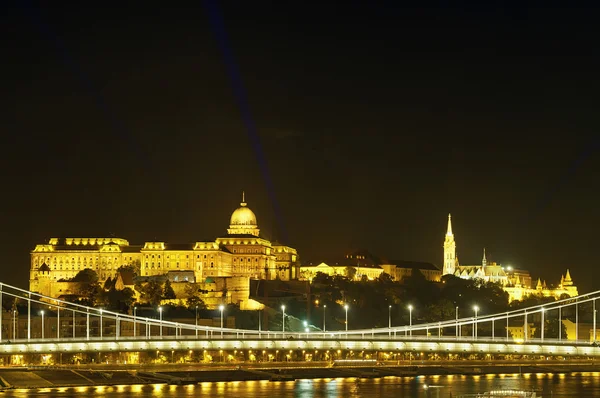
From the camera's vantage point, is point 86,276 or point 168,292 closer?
point 168,292

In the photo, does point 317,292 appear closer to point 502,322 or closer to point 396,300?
point 396,300

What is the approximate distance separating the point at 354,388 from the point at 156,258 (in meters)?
80.8

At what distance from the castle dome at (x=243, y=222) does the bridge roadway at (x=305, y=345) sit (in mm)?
90101

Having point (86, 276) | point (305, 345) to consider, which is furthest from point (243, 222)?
point (305, 345)

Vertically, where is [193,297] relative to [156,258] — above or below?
below

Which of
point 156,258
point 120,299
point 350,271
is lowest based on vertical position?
point 120,299

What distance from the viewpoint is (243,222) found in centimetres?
16888

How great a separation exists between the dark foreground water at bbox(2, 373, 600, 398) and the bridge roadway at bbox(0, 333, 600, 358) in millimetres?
1838

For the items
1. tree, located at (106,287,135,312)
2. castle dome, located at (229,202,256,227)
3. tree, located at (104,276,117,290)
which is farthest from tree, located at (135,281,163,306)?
castle dome, located at (229,202,256,227)

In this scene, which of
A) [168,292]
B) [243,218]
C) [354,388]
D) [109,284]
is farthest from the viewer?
[243,218]

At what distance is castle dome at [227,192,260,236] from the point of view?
6599 inches

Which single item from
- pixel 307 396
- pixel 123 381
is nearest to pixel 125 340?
pixel 123 381

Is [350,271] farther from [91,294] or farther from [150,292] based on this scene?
[91,294]

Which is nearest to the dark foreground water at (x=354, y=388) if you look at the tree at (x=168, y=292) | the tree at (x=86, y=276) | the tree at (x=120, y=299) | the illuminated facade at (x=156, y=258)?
the tree at (x=120, y=299)
